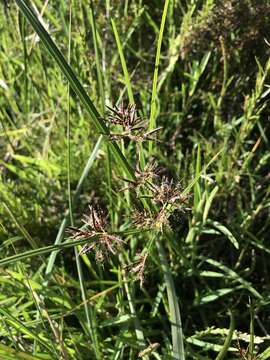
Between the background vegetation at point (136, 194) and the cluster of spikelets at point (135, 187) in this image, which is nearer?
the cluster of spikelets at point (135, 187)

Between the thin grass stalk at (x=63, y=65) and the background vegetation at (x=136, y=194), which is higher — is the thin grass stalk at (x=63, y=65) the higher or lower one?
the higher one

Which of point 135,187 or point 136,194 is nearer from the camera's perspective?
point 135,187

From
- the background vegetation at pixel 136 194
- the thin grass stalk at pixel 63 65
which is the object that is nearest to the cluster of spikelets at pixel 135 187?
the thin grass stalk at pixel 63 65

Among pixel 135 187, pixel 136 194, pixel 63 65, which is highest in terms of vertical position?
pixel 63 65

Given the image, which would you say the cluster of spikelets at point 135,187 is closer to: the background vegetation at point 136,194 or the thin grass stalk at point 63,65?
the thin grass stalk at point 63,65

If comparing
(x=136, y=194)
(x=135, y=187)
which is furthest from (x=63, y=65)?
(x=136, y=194)

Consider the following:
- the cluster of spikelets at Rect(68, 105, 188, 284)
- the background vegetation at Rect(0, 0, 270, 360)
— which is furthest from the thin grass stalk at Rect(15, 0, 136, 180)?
the background vegetation at Rect(0, 0, 270, 360)

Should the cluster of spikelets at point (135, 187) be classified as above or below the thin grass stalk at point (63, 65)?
below

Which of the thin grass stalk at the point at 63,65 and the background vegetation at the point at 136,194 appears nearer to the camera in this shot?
the thin grass stalk at the point at 63,65

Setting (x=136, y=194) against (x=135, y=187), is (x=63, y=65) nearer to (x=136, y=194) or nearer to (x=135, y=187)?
(x=135, y=187)

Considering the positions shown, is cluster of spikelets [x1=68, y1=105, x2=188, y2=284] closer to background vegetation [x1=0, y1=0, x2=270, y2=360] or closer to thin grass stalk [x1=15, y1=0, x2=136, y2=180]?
thin grass stalk [x1=15, y1=0, x2=136, y2=180]
